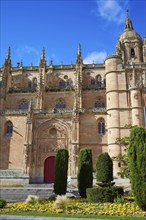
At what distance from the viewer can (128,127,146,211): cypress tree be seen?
12.2 metres

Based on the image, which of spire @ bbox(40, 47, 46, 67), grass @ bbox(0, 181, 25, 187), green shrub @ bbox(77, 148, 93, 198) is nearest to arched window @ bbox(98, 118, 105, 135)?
grass @ bbox(0, 181, 25, 187)

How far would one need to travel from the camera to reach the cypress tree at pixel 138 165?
12.2m

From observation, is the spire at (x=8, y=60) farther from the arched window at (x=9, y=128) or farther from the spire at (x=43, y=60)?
the arched window at (x=9, y=128)

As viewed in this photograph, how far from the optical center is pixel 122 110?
3447 cm

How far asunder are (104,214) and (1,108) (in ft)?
105

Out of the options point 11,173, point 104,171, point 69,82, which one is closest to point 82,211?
point 104,171

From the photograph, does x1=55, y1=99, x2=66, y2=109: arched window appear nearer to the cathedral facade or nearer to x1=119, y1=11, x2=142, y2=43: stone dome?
the cathedral facade

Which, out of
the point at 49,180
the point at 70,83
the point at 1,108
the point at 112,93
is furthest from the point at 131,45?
the point at 49,180

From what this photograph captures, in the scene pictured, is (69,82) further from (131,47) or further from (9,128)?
(9,128)

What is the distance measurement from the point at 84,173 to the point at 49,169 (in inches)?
636

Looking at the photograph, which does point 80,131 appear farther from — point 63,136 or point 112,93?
point 112,93

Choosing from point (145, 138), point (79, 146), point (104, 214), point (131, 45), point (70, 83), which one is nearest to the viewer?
point (104, 214)

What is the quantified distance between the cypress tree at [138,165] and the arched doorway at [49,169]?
22916 millimetres

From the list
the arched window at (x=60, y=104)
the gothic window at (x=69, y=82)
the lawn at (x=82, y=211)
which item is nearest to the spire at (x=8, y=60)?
the arched window at (x=60, y=104)
